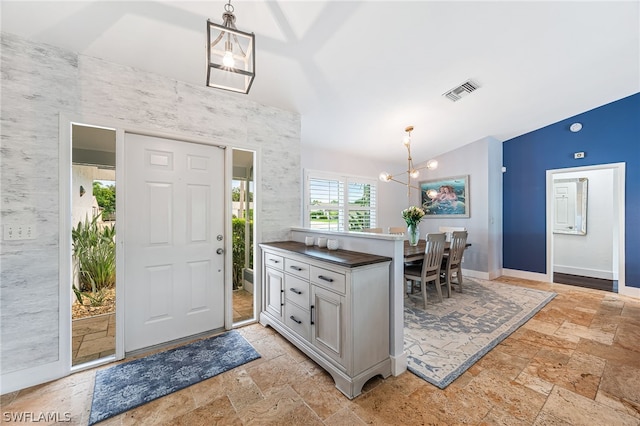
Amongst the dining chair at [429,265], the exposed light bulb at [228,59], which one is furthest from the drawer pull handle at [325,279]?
the dining chair at [429,265]

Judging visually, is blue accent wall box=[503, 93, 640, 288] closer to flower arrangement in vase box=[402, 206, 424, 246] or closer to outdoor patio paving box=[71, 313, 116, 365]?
flower arrangement in vase box=[402, 206, 424, 246]

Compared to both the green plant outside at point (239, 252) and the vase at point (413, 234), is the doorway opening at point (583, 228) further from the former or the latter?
the green plant outside at point (239, 252)

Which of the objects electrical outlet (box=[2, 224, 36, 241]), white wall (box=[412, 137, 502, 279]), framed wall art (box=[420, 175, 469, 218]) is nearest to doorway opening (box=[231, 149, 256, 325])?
electrical outlet (box=[2, 224, 36, 241])

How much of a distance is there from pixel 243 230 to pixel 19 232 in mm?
2421

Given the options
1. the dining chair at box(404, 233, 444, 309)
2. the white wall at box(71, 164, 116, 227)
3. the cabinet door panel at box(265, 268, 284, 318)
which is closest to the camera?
the cabinet door panel at box(265, 268, 284, 318)

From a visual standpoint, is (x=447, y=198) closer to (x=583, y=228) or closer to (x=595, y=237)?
Result: (x=583, y=228)

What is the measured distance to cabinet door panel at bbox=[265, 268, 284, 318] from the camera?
2.63m

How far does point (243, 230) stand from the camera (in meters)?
4.11

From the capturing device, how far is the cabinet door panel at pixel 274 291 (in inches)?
104

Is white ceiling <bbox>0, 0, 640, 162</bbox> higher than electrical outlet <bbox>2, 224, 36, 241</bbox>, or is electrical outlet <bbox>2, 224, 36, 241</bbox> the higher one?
white ceiling <bbox>0, 0, 640, 162</bbox>

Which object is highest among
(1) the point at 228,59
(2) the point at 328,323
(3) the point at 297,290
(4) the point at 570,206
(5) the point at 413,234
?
(1) the point at 228,59

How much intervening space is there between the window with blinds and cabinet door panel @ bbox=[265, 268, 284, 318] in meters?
1.86

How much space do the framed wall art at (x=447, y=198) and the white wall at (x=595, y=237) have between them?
1.70m

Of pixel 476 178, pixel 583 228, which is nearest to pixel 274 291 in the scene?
pixel 476 178
